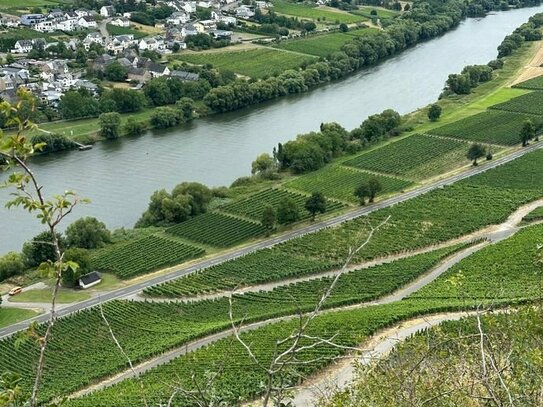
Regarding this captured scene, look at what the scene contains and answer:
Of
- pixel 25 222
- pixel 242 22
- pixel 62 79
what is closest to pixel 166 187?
pixel 25 222

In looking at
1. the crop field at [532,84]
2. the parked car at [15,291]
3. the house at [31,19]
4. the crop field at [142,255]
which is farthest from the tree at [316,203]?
the house at [31,19]

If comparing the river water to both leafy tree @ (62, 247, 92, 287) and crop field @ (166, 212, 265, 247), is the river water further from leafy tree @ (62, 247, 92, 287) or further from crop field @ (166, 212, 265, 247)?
leafy tree @ (62, 247, 92, 287)

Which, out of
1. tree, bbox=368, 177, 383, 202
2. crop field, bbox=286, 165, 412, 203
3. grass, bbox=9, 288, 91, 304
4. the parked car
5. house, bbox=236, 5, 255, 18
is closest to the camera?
grass, bbox=9, 288, 91, 304

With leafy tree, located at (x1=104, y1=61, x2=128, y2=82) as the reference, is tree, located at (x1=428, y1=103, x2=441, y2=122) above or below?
below

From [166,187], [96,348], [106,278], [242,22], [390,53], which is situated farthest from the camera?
[242,22]

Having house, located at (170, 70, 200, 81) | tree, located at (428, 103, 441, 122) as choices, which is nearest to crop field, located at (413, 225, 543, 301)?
tree, located at (428, 103, 441, 122)

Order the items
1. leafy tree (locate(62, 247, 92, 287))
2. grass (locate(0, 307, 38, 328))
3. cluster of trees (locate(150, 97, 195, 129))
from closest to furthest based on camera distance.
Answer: grass (locate(0, 307, 38, 328)), leafy tree (locate(62, 247, 92, 287)), cluster of trees (locate(150, 97, 195, 129))

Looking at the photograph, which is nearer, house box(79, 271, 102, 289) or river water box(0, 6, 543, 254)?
house box(79, 271, 102, 289)

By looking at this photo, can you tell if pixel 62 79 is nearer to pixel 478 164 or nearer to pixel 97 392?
pixel 478 164
